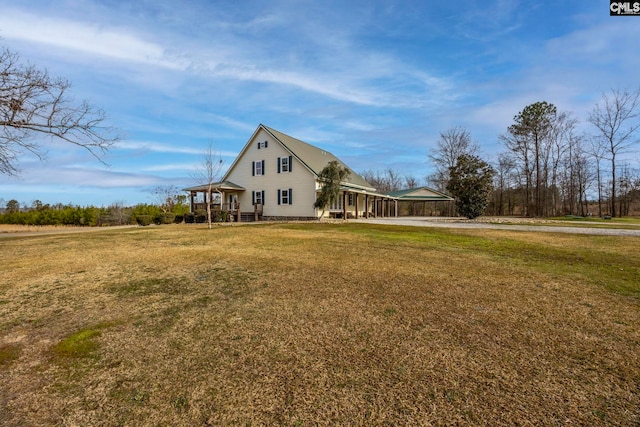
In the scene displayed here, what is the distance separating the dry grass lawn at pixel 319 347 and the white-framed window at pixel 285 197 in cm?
1794

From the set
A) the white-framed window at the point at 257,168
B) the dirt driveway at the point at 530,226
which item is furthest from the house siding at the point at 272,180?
the dirt driveway at the point at 530,226

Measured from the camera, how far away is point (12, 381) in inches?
86.6

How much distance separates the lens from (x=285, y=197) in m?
23.6

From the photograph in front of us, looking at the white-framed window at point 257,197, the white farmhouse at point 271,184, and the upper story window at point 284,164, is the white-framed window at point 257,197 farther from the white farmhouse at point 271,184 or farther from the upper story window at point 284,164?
the upper story window at point 284,164

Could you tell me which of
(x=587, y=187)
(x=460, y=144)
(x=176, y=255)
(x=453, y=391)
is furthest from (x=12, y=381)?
(x=587, y=187)

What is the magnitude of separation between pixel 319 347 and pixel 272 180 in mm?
22197

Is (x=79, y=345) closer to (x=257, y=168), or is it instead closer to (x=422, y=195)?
(x=257, y=168)

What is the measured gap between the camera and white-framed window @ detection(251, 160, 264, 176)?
969 inches

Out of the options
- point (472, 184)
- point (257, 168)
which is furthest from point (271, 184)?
point (472, 184)

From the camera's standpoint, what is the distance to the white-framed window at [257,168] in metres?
24.6

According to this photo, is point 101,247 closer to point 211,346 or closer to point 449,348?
point 211,346

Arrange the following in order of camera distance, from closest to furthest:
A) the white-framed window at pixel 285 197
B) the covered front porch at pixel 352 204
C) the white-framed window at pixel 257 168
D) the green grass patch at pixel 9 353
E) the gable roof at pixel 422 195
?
the green grass patch at pixel 9 353 → the white-framed window at pixel 285 197 → the covered front porch at pixel 352 204 → the white-framed window at pixel 257 168 → the gable roof at pixel 422 195

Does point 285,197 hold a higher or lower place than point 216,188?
lower

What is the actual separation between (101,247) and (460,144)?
42.3 metres
